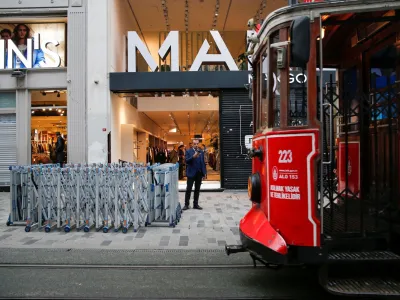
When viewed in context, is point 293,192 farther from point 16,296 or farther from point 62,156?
point 62,156

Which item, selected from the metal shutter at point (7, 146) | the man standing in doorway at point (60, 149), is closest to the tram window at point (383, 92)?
the man standing in doorway at point (60, 149)

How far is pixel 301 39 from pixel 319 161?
1231mm

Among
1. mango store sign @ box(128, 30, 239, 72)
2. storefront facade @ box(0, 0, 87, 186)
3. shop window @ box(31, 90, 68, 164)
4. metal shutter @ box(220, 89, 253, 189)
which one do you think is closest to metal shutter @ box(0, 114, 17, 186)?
storefront facade @ box(0, 0, 87, 186)

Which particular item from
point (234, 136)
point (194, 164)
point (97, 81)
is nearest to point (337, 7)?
point (194, 164)

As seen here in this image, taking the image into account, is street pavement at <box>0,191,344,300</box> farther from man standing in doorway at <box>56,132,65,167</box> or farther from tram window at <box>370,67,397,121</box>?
man standing in doorway at <box>56,132,65,167</box>

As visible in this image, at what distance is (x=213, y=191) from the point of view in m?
13.7

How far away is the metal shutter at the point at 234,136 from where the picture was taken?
13.6m

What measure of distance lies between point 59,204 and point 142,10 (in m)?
11.3

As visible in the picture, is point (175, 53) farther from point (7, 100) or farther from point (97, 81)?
point (7, 100)

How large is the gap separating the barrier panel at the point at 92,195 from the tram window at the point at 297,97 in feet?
13.6

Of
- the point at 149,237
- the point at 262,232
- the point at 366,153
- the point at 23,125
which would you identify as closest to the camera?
the point at 262,232

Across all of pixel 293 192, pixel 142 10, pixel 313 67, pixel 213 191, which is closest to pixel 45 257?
pixel 293 192

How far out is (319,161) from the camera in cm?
384

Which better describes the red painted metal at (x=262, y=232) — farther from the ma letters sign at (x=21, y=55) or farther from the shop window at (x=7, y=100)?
the shop window at (x=7, y=100)
